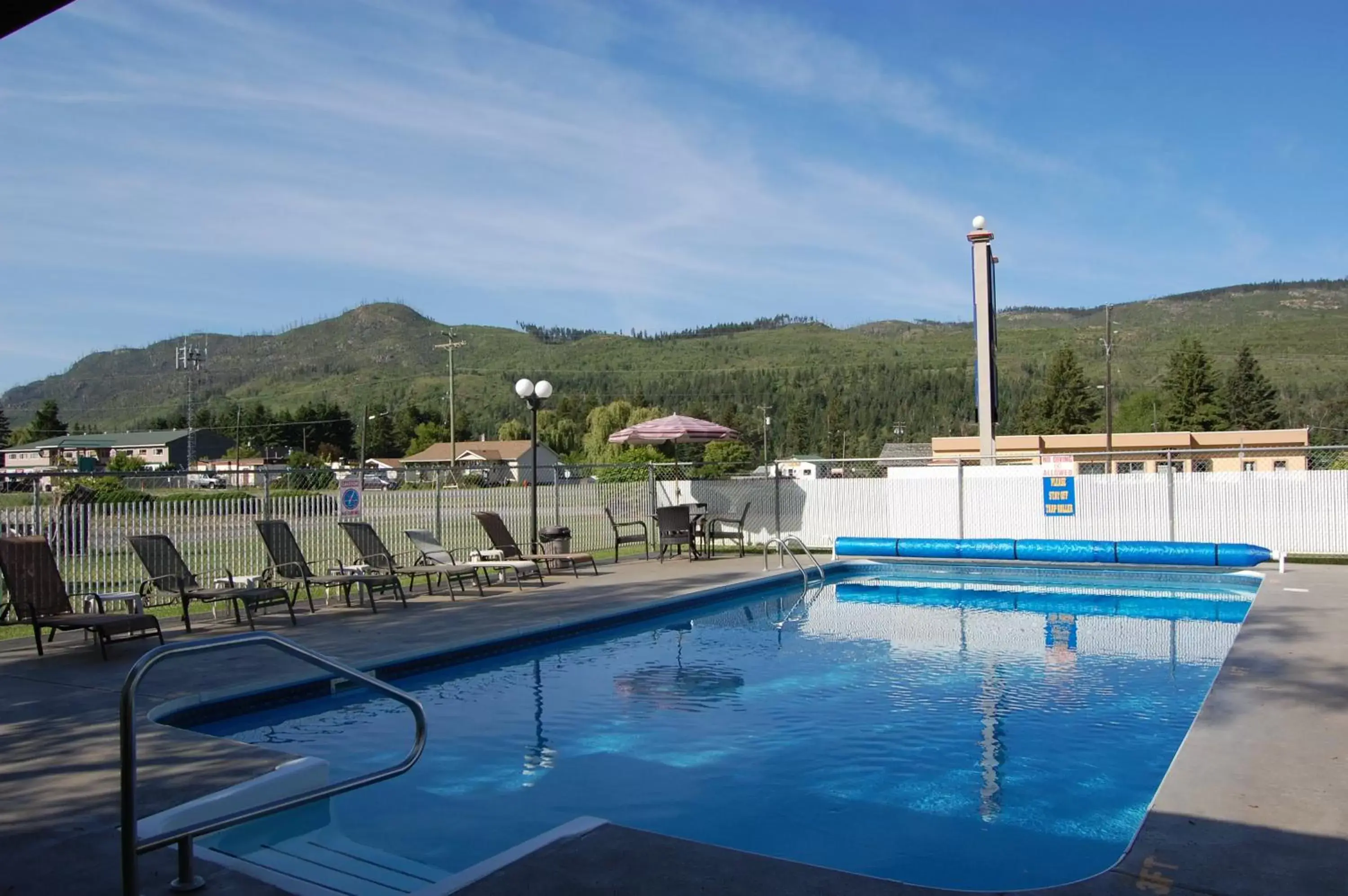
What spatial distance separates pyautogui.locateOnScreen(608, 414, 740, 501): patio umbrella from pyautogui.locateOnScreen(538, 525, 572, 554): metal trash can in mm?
4219

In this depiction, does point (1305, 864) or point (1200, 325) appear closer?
point (1305, 864)

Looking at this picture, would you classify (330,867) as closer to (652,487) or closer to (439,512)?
(439,512)

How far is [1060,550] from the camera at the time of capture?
15781 mm

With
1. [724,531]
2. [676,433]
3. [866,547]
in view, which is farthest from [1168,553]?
[676,433]

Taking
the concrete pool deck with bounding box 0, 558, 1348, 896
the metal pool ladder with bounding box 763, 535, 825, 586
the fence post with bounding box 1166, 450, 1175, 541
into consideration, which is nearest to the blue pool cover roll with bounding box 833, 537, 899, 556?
the metal pool ladder with bounding box 763, 535, 825, 586

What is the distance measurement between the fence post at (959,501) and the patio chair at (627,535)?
17.9ft

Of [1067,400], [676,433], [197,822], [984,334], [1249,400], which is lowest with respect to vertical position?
[197,822]

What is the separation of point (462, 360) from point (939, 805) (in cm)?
16542

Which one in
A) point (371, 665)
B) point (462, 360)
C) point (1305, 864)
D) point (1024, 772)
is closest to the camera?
point (1305, 864)

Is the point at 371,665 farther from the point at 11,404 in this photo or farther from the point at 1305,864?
the point at 11,404

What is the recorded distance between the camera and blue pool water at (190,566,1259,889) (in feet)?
16.9

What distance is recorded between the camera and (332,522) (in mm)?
13445

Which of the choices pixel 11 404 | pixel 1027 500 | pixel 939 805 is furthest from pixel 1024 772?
pixel 11 404

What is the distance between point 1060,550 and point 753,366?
133 meters
